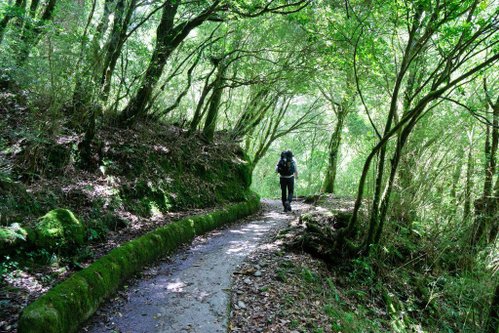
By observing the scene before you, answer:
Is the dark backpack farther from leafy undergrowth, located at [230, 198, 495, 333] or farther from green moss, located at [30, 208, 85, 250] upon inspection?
green moss, located at [30, 208, 85, 250]

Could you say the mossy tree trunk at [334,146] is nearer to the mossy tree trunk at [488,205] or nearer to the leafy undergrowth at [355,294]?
the mossy tree trunk at [488,205]

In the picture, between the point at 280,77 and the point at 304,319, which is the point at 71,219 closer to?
the point at 304,319

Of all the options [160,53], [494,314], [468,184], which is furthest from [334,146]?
[494,314]

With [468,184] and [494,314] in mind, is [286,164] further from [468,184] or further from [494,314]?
[494,314]

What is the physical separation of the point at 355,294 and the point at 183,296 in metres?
3.63

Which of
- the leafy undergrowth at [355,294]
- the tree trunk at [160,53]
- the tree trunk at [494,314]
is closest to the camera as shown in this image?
the leafy undergrowth at [355,294]

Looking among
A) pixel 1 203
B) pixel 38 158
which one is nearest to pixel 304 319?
pixel 1 203

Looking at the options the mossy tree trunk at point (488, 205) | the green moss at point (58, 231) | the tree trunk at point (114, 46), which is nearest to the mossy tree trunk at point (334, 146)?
the mossy tree trunk at point (488, 205)

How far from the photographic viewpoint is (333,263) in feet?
24.6

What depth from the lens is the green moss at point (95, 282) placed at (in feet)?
11.1

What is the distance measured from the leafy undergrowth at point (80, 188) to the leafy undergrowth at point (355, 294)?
2.51 m

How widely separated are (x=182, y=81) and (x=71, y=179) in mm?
6972

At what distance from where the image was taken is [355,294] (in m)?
6.84

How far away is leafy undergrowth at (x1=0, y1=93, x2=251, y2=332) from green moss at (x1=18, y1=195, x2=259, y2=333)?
381 mm
